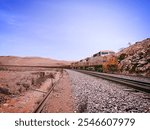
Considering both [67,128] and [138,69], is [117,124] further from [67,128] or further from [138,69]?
[138,69]

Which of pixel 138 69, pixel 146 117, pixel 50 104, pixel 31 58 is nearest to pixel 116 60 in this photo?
pixel 138 69

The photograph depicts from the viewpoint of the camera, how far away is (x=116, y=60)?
36656mm

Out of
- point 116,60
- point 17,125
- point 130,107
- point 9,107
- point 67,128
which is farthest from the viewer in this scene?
point 116,60

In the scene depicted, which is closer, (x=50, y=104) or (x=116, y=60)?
(x=50, y=104)

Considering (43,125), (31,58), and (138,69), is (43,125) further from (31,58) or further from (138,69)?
(31,58)

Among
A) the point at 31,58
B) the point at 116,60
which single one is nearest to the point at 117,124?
the point at 116,60

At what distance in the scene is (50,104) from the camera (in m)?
8.78

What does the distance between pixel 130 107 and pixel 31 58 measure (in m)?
120

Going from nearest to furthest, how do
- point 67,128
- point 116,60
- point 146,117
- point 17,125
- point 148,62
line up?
1. point 67,128
2. point 17,125
3. point 146,117
4. point 148,62
5. point 116,60

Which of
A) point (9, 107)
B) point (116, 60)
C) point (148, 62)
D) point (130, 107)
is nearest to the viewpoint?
point (130, 107)

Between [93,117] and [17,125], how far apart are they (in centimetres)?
186

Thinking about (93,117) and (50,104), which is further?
(50,104)

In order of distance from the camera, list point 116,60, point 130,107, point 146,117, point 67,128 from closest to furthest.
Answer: point 67,128, point 146,117, point 130,107, point 116,60

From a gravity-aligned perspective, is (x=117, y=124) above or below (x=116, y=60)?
below
